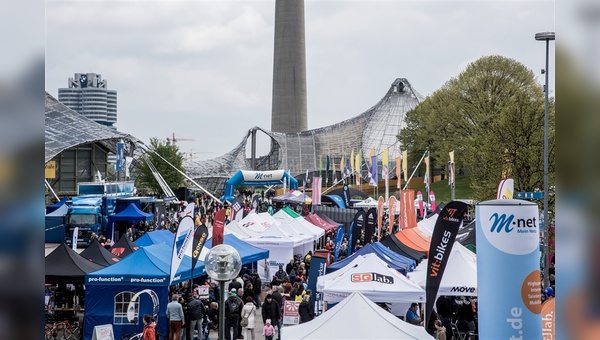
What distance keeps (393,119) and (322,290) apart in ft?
307

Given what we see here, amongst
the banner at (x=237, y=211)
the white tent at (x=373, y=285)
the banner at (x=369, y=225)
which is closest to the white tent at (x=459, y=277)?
the white tent at (x=373, y=285)

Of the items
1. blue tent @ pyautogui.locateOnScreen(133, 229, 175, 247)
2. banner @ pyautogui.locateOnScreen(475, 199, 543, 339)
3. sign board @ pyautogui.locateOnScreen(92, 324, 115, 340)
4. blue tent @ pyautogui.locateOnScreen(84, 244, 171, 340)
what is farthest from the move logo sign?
blue tent @ pyautogui.locateOnScreen(133, 229, 175, 247)

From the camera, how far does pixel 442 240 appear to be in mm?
12109

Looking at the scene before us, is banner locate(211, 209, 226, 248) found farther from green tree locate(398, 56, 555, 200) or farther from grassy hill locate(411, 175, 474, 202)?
grassy hill locate(411, 175, 474, 202)

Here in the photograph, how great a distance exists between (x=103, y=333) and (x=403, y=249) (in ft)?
31.2

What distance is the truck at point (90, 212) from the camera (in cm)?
3644

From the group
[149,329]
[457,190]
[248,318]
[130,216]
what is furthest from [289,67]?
[149,329]

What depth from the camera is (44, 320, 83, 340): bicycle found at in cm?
1517

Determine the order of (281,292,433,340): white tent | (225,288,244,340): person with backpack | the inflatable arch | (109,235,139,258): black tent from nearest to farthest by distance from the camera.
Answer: (281,292,433,340): white tent < (225,288,244,340): person with backpack < (109,235,139,258): black tent < the inflatable arch

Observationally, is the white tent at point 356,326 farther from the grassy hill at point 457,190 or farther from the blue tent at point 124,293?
the grassy hill at point 457,190

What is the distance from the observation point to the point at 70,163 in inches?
2987

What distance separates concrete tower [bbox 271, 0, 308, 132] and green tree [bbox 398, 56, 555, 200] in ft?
145

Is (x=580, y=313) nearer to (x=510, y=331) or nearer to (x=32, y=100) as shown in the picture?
(x=32, y=100)

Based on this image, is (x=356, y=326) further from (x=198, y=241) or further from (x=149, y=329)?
(x=198, y=241)
